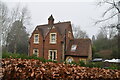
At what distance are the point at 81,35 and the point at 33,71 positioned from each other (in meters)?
24.1

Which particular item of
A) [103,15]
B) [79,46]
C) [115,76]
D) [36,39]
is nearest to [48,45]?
[36,39]

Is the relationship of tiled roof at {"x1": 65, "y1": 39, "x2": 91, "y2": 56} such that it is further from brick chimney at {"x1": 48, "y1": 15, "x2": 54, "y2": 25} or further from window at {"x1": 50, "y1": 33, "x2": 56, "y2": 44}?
brick chimney at {"x1": 48, "y1": 15, "x2": 54, "y2": 25}

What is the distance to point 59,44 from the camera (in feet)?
55.1

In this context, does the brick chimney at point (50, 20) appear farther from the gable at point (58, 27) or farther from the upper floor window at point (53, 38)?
the upper floor window at point (53, 38)

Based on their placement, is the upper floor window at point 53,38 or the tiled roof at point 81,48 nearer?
the tiled roof at point 81,48

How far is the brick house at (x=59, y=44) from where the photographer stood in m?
16.4

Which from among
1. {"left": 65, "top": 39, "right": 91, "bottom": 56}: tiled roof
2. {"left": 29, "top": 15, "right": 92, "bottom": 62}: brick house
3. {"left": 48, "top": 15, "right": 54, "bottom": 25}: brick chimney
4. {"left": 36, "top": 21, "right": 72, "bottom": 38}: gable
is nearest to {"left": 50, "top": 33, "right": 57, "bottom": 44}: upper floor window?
{"left": 29, "top": 15, "right": 92, "bottom": 62}: brick house

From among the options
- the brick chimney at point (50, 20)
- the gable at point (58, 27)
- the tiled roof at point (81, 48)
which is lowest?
the tiled roof at point (81, 48)

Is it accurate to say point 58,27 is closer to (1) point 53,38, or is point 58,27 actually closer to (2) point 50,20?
(2) point 50,20

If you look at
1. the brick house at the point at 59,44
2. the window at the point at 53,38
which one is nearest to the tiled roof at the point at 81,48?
the brick house at the point at 59,44

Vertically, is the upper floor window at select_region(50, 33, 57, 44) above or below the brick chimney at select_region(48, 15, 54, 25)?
below

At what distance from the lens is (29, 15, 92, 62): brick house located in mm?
16413

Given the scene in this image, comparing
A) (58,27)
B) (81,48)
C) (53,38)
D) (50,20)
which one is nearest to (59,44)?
(53,38)

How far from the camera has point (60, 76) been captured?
2408 mm
